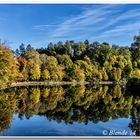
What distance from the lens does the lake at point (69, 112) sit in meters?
3.06

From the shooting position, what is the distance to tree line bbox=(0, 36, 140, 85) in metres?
3.63

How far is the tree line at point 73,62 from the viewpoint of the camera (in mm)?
3627

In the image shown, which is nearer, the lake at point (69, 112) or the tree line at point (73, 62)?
the lake at point (69, 112)

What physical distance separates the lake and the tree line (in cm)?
12

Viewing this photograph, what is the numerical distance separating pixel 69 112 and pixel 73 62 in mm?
508

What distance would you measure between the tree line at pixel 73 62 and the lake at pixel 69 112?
4.8 inches

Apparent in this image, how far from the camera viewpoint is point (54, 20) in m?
3.41

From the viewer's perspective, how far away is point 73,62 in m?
3.83

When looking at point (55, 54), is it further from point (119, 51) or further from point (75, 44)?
point (119, 51)

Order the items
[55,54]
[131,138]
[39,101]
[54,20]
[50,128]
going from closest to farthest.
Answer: [131,138] → [50,128] → [54,20] → [55,54] → [39,101]

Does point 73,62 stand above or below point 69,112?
above

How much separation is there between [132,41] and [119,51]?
14 centimetres

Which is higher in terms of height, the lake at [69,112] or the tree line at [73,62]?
the tree line at [73,62]

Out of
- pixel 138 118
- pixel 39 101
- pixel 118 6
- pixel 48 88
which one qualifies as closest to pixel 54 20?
pixel 118 6
